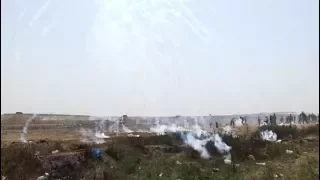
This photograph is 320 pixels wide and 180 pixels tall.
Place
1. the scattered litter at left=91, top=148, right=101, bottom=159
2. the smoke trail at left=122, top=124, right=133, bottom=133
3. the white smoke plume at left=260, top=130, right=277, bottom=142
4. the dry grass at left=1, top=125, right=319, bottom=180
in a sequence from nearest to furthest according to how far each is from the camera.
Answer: the dry grass at left=1, top=125, right=319, bottom=180 < the scattered litter at left=91, top=148, right=101, bottom=159 < the white smoke plume at left=260, top=130, right=277, bottom=142 < the smoke trail at left=122, top=124, right=133, bottom=133

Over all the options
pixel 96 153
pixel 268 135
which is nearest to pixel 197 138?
pixel 268 135

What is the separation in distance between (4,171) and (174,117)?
7.17 m

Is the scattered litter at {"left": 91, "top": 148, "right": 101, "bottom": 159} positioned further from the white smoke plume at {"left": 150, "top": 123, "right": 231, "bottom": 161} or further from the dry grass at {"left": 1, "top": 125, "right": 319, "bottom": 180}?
the white smoke plume at {"left": 150, "top": 123, "right": 231, "bottom": 161}

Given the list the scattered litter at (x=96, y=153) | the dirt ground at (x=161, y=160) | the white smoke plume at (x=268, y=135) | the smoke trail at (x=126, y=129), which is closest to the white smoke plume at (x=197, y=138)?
the dirt ground at (x=161, y=160)

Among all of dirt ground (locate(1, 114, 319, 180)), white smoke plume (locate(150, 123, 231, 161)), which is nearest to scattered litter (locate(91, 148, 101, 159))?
dirt ground (locate(1, 114, 319, 180))

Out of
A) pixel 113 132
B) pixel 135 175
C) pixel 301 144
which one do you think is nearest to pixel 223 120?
pixel 301 144

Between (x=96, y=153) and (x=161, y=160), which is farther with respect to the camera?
(x=161, y=160)

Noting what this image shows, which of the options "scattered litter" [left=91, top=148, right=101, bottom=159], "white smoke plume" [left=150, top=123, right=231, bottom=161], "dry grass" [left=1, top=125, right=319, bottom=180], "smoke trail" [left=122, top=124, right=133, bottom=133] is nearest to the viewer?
"dry grass" [left=1, top=125, right=319, bottom=180]

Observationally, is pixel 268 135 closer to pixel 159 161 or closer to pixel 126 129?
pixel 159 161

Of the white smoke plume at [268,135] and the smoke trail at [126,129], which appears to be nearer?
the white smoke plume at [268,135]

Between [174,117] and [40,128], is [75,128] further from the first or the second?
[174,117]

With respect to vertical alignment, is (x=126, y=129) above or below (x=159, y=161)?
above

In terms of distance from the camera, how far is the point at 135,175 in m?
11.7

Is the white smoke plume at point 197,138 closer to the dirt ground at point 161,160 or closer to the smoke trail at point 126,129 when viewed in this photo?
the dirt ground at point 161,160
